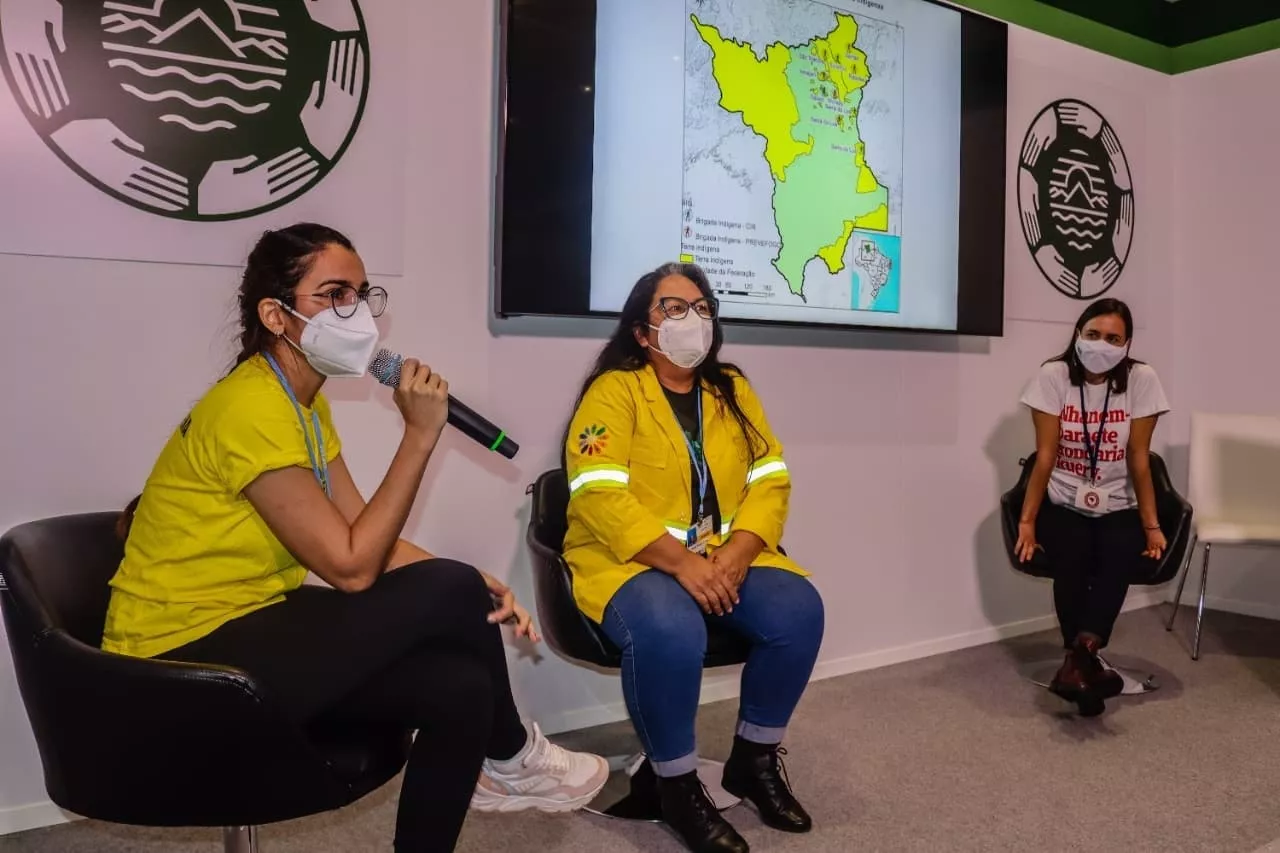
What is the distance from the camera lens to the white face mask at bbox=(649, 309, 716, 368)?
2.27m

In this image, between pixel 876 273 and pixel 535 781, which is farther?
pixel 876 273

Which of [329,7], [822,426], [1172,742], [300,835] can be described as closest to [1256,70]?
[822,426]

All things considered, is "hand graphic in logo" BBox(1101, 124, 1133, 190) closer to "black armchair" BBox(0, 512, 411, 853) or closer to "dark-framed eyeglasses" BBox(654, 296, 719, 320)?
"dark-framed eyeglasses" BBox(654, 296, 719, 320)

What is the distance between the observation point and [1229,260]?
13.6 ft

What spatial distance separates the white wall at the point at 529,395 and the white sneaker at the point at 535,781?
0.75 metres

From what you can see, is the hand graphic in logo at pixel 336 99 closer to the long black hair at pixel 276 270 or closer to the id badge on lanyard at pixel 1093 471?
the long black hair at pixel 276 270

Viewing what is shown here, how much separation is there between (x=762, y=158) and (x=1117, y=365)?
134cm

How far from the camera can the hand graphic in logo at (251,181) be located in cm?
217

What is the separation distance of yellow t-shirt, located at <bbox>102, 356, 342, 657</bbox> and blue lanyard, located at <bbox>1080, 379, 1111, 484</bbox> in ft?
8.32

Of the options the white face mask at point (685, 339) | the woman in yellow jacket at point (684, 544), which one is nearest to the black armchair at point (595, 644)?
the woman in yellow jacket at point (684, 544)

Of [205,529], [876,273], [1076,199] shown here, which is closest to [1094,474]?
[876,273]

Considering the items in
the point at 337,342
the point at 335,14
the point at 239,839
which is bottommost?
the point at 239,839

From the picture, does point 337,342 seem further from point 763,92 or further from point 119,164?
point 763,92

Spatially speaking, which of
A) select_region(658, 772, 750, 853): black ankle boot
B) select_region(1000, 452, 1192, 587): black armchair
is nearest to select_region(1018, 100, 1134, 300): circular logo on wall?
select_region(1000, 452, 1192, 587): black armchair
